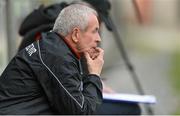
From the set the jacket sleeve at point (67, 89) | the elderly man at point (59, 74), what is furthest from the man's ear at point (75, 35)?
the jacket sleeve at point (67, 89)

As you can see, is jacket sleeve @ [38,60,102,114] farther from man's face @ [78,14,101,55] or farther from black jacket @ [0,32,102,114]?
man's face @ [78,14,101,55]

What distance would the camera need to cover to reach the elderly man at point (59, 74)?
2.69m

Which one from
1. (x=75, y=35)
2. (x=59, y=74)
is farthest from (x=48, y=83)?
(x=75, y=35)

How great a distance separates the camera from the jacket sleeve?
2678 mm

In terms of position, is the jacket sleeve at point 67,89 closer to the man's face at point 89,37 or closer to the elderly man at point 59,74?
the elderly man at point 59,74

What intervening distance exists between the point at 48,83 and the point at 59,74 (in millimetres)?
81

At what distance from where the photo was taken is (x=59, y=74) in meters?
2.68

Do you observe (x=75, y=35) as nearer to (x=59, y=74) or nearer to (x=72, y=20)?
(x=72, y=20)

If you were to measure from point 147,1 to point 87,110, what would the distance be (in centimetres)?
304

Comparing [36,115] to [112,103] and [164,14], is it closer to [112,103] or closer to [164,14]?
[112,103]

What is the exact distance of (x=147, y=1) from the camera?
558 centimetres

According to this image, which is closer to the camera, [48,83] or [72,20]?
[48,83]

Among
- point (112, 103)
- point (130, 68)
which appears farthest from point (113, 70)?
point (112, 103)

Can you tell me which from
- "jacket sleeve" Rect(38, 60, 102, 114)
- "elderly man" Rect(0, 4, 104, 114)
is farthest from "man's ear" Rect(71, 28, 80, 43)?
"jacket sleeve" Rect(38, 60, 102, 114)
